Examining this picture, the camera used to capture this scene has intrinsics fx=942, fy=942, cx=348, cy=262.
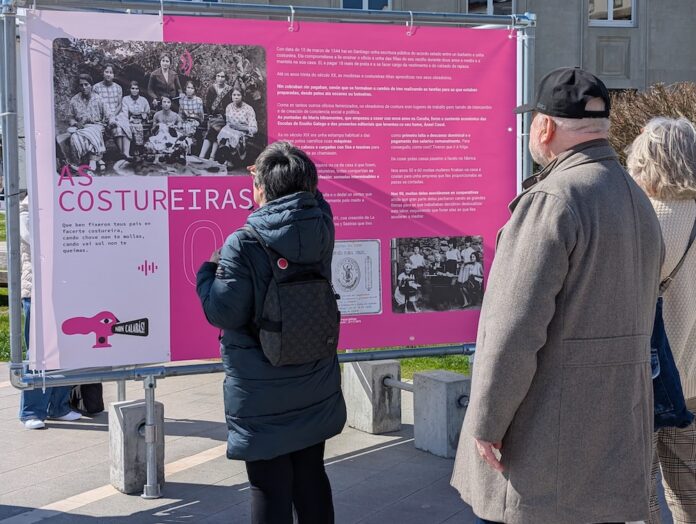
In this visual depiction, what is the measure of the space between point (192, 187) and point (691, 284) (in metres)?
2.39

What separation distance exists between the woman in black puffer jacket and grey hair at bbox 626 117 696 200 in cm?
121

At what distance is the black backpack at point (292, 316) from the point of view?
3.39 m

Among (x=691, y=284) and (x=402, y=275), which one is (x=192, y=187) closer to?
(x=402, y=275)

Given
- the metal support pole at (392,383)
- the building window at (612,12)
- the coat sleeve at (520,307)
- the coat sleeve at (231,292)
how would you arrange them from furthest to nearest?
the building window at (612,12) < the metal support pole at (392,383) < the coat sleeve at (231,292) < the coat sleeve at (520,307)

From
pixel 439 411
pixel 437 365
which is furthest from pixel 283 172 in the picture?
pixel 437 365

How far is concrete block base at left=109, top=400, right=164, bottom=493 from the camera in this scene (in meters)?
4.91

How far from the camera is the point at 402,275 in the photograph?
5.18 metres

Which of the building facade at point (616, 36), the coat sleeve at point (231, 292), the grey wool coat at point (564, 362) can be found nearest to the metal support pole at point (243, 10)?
the coat sleeve at point (231, 292)

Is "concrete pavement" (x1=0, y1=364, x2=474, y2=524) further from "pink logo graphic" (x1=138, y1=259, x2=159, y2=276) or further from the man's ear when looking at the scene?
the man's ear

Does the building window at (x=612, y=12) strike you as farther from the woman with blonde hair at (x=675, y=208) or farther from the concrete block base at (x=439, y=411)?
the woman with blonde hair at (x=675, y=208)

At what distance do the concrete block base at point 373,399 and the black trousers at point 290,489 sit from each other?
2437mm

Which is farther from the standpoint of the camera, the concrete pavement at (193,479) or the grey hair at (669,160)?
the concrete pavement at (193,479)

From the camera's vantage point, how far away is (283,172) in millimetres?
3500

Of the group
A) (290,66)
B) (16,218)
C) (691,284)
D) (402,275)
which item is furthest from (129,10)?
(691,284)
